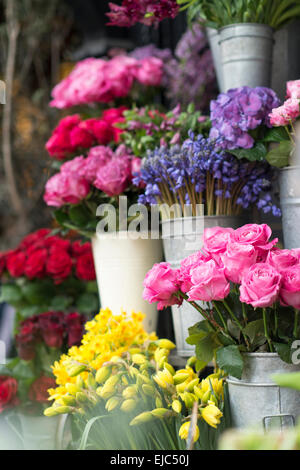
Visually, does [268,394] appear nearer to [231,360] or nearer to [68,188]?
[231,360]

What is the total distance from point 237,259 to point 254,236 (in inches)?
1.8

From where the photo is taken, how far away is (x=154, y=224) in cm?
120

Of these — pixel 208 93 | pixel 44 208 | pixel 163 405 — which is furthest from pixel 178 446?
pixel 44 208

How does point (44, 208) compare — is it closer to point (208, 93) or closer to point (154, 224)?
point (208, 93)

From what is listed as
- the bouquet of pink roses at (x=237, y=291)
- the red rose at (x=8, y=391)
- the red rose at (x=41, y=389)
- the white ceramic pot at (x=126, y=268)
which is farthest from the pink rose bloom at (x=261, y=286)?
the red rose at (x=8, y=391)

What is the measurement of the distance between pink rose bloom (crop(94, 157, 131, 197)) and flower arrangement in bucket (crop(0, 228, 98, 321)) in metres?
0.34

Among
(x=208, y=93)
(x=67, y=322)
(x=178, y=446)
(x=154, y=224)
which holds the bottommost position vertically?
(x=178, y=446)

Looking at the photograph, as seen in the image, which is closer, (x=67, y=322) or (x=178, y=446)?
(x=178, y=446)

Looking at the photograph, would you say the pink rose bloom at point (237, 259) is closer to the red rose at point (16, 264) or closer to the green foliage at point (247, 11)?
the green foliage at point (247, 11)

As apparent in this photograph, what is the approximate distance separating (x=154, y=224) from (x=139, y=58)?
0.72 metres

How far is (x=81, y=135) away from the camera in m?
1.33

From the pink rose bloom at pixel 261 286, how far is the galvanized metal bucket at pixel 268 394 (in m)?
0.11

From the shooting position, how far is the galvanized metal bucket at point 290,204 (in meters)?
0.93

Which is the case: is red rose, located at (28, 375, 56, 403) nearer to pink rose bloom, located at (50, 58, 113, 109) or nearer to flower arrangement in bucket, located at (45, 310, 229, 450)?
flower arrangement in bucket, located at (45, 310, 229, 450)
